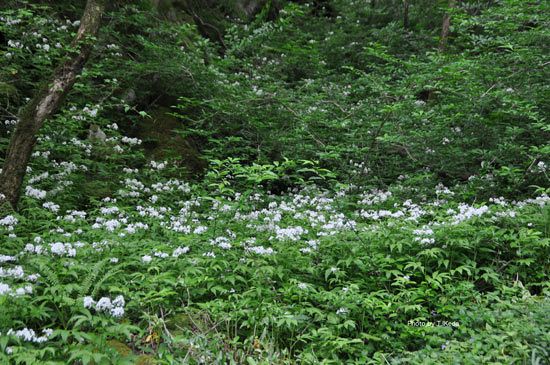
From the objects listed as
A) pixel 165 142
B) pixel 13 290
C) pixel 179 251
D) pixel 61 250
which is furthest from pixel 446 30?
pixel 13 290

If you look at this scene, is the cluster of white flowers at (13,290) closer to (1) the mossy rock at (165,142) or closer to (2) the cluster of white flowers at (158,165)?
(2) the cluster of white flowers at (158,165)

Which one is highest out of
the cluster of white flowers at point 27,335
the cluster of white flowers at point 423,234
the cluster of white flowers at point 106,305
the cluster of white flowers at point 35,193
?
the cluster of white flowers at point 423,234

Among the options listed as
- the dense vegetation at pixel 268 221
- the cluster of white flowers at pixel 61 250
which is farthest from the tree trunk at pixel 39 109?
the cluster of white flowers at pixel 61 250

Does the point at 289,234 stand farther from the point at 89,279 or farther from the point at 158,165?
the point at 158,165

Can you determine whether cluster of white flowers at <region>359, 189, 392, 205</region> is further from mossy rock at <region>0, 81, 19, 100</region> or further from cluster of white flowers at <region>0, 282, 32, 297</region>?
mossy rock at <region>0, 81, 19, 100</region>

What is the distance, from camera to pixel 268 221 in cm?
612

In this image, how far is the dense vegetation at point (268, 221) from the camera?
3535 millimetres

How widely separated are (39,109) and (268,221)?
11.9 ft

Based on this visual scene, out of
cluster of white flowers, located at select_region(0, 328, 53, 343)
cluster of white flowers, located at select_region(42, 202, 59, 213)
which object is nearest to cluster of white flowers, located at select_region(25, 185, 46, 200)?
cluster of white flowers, located at select_region(42, 202, 59, 213)

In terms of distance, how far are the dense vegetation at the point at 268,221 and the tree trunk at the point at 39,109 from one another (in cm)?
24

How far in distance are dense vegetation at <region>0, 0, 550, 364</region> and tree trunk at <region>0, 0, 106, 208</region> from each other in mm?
237

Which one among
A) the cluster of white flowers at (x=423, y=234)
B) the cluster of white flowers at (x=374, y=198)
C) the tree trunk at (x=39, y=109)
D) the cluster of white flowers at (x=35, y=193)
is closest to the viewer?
the cluster of white flowers at (x=423, y=234)

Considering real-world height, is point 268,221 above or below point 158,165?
above

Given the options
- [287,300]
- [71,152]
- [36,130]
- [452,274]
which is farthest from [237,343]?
[71,152]
